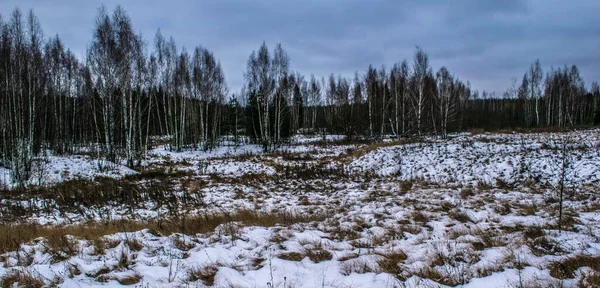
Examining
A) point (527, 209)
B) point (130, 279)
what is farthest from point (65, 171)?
point (527, 209)

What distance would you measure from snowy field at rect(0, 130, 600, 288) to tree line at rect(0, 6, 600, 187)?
6564 mm

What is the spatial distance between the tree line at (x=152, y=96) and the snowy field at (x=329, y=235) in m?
6.56

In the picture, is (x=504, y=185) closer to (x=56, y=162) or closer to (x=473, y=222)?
(x=473, y=222)

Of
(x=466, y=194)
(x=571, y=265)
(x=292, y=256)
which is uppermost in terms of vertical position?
(x=571, y=265)

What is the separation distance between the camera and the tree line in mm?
14957

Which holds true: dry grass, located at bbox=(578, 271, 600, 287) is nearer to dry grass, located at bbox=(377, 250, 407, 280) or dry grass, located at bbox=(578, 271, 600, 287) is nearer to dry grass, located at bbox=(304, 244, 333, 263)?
dry grass, located at bbox=(377, 250, 407, 280)

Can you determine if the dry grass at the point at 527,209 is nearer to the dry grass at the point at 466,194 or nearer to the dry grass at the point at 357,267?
the dry grass at the point at 466,194

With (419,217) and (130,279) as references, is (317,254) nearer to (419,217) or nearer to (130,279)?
(130,279)

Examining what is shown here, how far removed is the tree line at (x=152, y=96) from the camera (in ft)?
49.1

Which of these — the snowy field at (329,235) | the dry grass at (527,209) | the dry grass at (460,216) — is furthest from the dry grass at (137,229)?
the dry grass at (527,209)

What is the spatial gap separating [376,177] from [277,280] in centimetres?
1118

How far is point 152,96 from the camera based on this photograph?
30.2 meters

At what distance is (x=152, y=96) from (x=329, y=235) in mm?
29974

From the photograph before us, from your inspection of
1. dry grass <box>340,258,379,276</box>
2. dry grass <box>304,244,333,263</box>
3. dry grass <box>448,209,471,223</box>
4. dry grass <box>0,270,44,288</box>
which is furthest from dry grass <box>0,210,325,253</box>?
dry grass <box>448,209,471,223</box>
